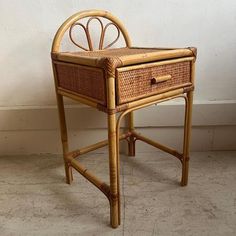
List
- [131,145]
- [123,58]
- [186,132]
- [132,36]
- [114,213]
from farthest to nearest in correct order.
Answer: [131,145] → [132,36] → [186,132] → [114,213] → [123,58]

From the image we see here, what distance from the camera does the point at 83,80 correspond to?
27.8 inches

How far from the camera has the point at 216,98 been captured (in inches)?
45.0

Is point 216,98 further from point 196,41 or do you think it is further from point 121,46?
point 121,46

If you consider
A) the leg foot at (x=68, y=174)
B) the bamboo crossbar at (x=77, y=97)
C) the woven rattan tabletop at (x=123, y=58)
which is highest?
the woven rattan tabletop at (x=123, y=58)

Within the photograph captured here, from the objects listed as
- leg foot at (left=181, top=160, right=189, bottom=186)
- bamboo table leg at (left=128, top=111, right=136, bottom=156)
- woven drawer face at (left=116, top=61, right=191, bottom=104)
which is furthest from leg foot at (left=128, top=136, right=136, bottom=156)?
woven drawer face at (left=116, top=61, right=191, bottom=104)

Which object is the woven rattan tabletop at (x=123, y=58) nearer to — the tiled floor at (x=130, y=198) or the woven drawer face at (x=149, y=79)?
the woven drawer face at (x=149, y=79)

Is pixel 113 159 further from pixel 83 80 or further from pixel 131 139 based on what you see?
pixel 131 139

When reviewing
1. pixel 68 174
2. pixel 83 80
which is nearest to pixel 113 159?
pixel 83 80

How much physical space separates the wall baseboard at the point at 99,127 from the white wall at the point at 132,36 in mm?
29

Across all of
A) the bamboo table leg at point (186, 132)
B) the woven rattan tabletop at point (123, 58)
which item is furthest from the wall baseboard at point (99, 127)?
the woven rattan tabletop at point (123, 58)

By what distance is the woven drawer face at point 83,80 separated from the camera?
64 cm

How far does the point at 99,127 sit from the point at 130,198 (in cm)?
39

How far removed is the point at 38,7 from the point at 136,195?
2.73 feet

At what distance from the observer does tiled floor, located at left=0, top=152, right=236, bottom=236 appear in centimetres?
75
